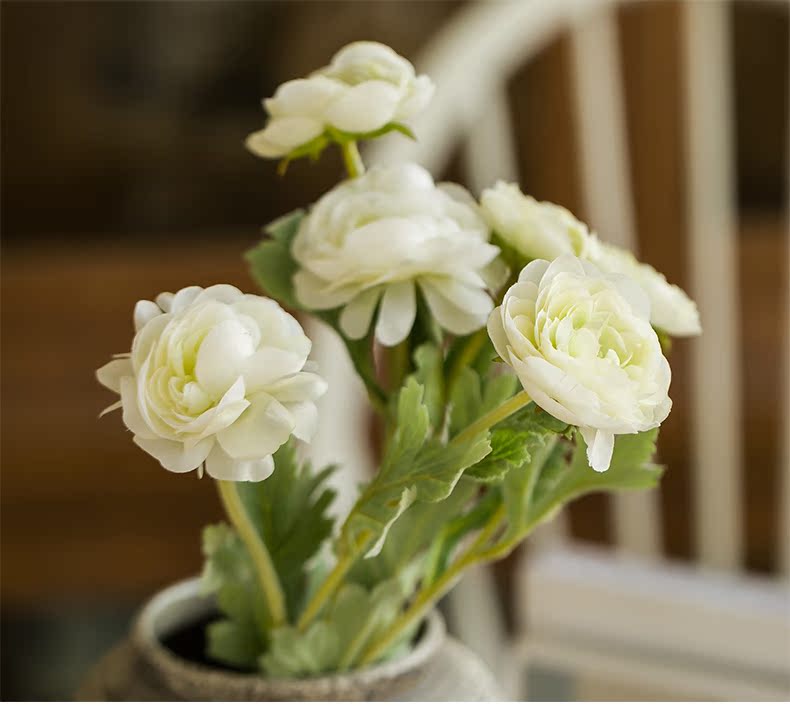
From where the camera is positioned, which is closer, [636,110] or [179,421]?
[179,421]

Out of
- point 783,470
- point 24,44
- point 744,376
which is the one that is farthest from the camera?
point 24,44

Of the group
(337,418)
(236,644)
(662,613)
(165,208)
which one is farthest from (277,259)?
(165,208)

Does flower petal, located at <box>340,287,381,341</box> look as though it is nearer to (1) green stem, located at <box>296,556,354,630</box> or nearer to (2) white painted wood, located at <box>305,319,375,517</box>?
(1) green stem, located at <box>296,556,354,630</box>

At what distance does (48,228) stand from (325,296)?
1.58 metres

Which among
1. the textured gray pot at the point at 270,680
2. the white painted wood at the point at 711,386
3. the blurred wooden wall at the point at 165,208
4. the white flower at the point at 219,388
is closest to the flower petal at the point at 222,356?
the white flower at the point at 219,388

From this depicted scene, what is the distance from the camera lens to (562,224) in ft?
0.76

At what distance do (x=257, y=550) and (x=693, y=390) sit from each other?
64 centimetres

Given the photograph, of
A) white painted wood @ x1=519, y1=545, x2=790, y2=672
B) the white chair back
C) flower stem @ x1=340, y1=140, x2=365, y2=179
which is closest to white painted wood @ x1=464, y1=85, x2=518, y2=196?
the white chair back

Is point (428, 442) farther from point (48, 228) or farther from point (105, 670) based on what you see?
point (48, 228)

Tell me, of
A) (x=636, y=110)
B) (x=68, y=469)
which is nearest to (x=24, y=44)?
(x=68, y=469)

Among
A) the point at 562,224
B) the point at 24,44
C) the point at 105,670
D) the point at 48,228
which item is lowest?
the point at 105,670

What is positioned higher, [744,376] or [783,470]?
[744,376]

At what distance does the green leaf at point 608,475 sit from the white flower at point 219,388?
70mm

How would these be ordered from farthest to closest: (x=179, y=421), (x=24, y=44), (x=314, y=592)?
(x=24, y=44) → (x=314, y=592) → (x=179, y=421)
